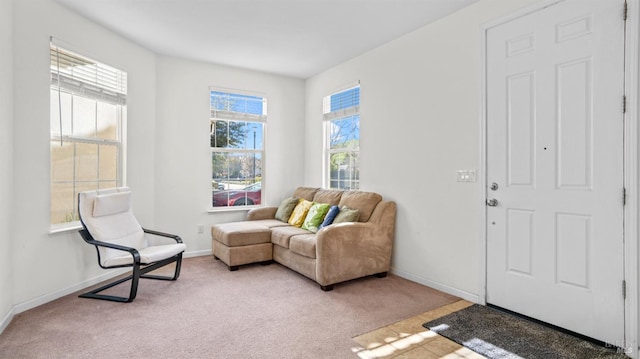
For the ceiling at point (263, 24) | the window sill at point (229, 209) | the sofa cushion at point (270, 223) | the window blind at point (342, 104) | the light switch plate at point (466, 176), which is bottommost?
the sofa cushion at point (270, 223)

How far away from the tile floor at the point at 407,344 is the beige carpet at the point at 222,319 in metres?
0.08

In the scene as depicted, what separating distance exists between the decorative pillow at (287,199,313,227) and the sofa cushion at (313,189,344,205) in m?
0.15

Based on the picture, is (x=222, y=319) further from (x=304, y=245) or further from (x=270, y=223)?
(x=270, y=223)

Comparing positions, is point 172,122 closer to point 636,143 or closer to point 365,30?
point 365,30

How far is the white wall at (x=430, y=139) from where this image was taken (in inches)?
116

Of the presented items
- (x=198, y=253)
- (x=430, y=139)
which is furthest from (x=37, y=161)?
(x=430, y=139)

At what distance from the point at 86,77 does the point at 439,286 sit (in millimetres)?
4171

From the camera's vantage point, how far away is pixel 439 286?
3.23m

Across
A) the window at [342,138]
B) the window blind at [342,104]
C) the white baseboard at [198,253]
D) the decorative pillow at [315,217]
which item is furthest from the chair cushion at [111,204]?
the window blind at [342,104]

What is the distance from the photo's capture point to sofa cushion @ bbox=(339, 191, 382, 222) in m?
3.71

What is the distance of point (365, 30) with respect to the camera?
347 cm

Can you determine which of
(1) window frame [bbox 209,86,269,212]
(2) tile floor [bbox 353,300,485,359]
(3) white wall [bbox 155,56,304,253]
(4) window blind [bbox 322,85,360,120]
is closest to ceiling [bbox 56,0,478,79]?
(3) white wall [bbox 155,56,304,253]

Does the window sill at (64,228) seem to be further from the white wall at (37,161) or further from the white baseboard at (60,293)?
the white baseboard at (60,293)

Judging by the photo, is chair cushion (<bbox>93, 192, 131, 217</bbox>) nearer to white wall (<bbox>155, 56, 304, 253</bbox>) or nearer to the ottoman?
white wall (<bbox>155, 56, 304, 253</bbox>)
